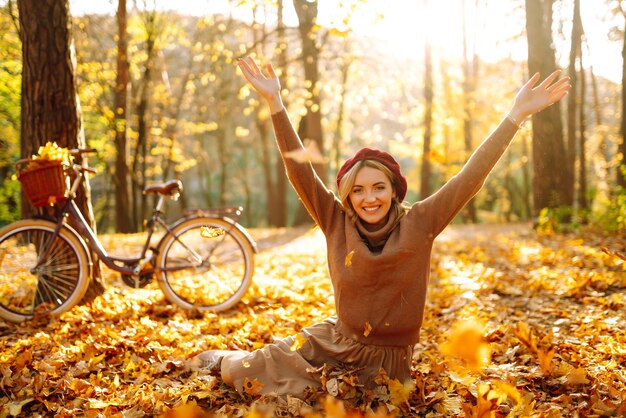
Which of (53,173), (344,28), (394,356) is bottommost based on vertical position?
(394,356)

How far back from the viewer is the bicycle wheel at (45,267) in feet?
13.4

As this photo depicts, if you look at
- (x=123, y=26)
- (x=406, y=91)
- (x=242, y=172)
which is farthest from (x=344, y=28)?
(x=242, y=172)

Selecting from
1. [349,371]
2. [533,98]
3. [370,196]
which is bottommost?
[349,371]

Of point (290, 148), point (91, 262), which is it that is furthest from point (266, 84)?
point (91, 262)

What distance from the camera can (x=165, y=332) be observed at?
12.9 ft

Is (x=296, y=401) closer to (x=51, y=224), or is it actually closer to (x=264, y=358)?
(x=264, y=358)

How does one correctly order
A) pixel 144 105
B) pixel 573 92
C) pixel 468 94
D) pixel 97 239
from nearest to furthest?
pixel 97 239
pixel 573 92
pixel 144 105
pixel 468 94

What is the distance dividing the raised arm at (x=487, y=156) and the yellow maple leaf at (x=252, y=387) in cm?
131

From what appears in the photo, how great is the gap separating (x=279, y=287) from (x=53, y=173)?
2.54m

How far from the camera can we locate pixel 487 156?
2.61 m

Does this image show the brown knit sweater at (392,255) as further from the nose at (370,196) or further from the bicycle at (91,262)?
the bicycle at (91,262)

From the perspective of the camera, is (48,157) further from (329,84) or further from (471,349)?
(329,84)

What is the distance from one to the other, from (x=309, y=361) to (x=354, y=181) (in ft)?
3.51

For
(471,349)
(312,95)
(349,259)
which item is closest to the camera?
(349,259)
